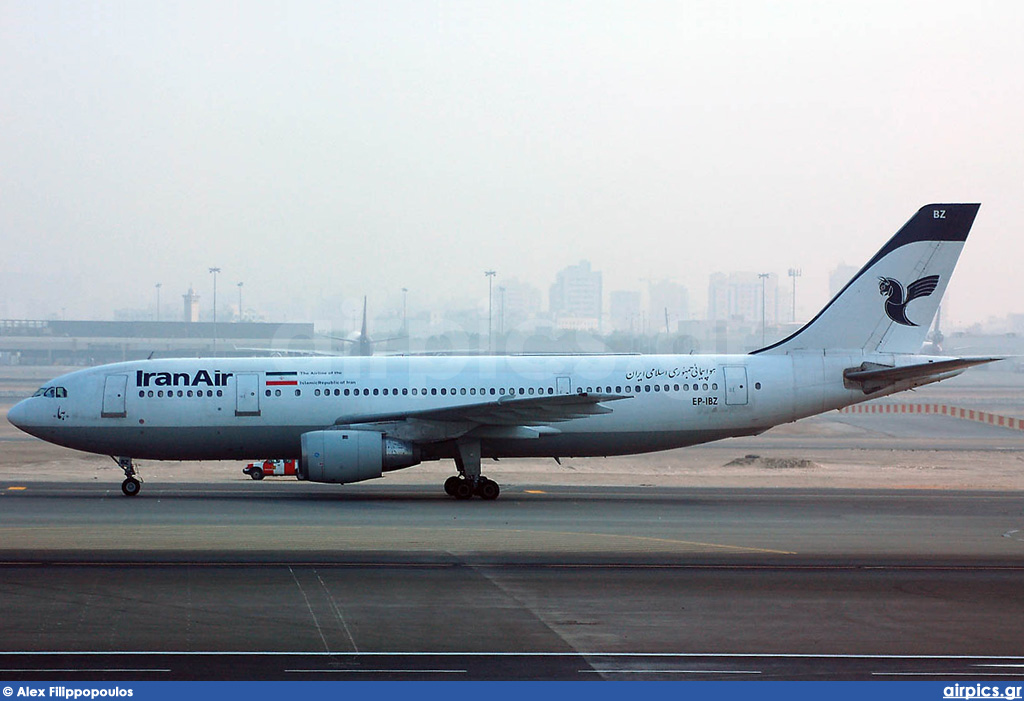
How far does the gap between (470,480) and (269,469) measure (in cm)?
891

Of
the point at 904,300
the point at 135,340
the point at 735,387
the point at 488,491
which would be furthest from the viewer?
the point at 135,340

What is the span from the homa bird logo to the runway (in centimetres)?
649

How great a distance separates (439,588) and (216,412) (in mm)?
16007

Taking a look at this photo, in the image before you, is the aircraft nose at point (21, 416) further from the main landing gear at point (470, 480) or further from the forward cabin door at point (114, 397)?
the main landing gear at point (470, 480)

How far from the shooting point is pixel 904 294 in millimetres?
32719

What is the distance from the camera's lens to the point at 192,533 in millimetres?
22359

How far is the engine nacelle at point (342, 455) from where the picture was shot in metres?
29.4

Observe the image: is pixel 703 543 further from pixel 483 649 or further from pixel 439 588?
pixel 483 649

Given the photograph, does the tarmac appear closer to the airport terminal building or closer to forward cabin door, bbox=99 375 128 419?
forward cabin door, bbox=99 375 128 419

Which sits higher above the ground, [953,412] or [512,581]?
[512,581]

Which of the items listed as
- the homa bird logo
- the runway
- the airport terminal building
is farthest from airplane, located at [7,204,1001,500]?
the airport terminal building

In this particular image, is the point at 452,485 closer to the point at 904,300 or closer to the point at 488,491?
the point at 488,491

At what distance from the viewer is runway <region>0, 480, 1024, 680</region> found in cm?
1237

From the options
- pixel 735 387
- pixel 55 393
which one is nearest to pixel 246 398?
pixel 55 393
